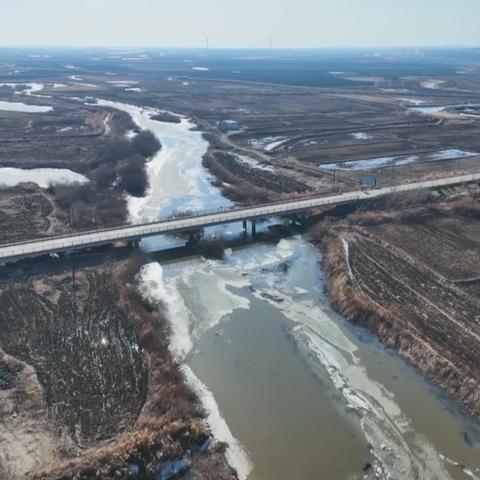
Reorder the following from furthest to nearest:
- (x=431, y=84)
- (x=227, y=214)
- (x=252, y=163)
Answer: (x=431, y=84) < (x=252, y=163) < (x=227, y=214)

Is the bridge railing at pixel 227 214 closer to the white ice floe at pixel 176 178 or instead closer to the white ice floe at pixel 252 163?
the white ice floe at pixel 176 178

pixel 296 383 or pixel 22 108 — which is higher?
pixel 296 383

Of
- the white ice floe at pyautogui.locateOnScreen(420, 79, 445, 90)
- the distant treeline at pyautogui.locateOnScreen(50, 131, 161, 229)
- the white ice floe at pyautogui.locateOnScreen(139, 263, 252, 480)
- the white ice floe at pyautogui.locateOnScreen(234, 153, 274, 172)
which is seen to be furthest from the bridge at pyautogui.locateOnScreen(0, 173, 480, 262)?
the white ice floe at pyautogui.locateOnScreen(420, 79, 445, 90)

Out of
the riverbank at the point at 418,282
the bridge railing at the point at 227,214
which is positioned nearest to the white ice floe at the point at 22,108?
the bridge railing at the point at 227,214

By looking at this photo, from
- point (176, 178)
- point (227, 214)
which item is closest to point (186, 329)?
point (227, 214)

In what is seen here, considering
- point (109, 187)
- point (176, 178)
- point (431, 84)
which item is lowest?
point (431, 84)

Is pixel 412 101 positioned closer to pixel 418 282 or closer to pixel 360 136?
pixel 360 136

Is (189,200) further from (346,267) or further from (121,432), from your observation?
(121,432)

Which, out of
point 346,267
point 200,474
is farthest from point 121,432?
point 346,267
